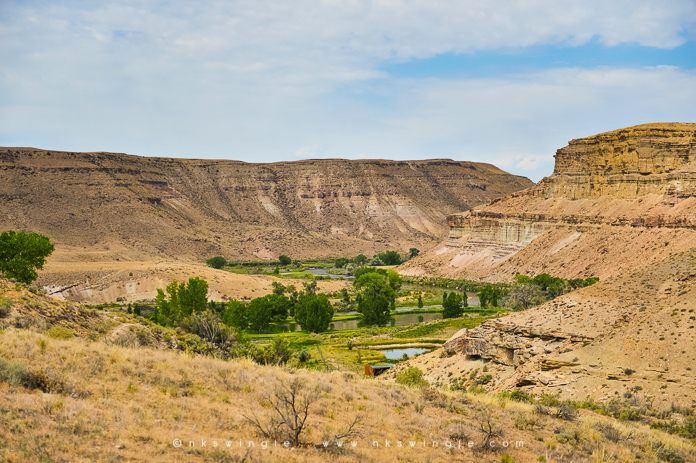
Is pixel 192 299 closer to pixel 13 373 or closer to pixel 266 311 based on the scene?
pixel 266 311

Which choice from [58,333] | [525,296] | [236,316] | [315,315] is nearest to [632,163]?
[525,296]

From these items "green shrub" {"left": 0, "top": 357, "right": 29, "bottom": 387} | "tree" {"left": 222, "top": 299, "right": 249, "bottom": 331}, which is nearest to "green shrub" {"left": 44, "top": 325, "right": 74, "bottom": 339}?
"green shrub" {"left": 0, "top": 357, "right": 29, "bottom": 387}

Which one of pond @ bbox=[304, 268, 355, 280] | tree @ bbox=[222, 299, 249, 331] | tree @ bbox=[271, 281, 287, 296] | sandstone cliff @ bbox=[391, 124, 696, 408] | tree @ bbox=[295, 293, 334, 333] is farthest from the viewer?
pond @ bbox=[304, 268, 355, 280]

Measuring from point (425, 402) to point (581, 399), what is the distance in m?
8.05

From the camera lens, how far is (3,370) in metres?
10.6

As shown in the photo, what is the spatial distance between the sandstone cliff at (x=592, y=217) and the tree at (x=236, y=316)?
146 feet

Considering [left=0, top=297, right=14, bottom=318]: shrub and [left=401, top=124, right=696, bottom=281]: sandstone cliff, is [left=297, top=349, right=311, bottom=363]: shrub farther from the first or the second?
[left=401, top=124, right=696, bottom=281]: sandstone cliff

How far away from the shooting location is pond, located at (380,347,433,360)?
43.2 meters

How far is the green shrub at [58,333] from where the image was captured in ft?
49.6

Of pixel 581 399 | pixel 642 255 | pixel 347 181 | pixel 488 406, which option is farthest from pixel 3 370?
pixel 347 181

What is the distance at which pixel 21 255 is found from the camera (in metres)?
38.9

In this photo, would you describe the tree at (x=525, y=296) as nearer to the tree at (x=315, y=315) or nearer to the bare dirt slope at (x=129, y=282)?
the tree at (x=315, y=315)

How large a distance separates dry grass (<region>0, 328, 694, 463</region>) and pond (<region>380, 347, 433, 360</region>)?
2757cm

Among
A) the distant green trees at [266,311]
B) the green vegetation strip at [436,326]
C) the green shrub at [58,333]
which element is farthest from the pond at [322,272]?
the green shrub at [58,333]
